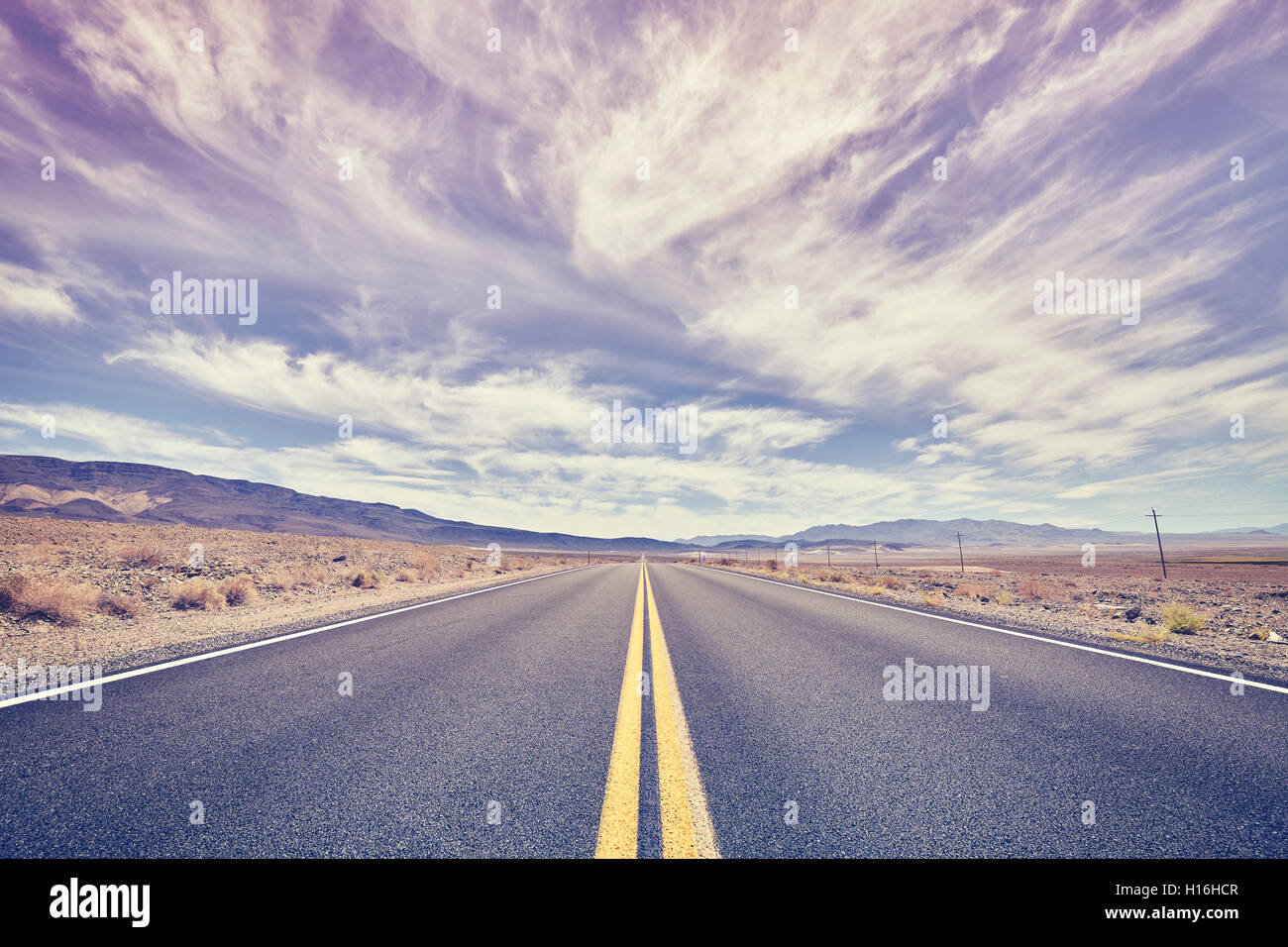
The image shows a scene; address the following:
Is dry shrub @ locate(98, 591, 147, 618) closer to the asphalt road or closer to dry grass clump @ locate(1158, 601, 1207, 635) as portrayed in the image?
the asphalt road

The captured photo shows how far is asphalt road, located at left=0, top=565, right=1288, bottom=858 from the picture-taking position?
→ 7.84ft

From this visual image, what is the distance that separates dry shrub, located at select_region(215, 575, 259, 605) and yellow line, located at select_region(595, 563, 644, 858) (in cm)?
1188

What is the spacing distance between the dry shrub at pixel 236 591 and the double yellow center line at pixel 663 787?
11891 mm

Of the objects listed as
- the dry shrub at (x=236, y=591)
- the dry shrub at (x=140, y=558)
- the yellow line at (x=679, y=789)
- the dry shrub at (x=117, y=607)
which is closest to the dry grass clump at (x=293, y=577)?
the dry shrub at (x=236, y=591)

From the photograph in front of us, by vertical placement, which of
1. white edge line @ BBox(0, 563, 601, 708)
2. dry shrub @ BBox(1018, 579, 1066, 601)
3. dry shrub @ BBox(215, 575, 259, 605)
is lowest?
dry shrub @ BBox(1018, 579, 1066, 601)

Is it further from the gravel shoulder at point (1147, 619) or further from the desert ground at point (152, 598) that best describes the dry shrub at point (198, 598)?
the gravel shoulder at point (1147, 619)

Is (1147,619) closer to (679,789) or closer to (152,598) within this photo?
(679,789)

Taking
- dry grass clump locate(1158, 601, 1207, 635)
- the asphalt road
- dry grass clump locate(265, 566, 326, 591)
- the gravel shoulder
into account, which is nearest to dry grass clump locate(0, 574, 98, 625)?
dry grass clump locate(265, 566, 326, 591)

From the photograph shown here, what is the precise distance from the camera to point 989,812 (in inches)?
104

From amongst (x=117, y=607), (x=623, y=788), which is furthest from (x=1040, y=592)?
(x=117, y=607)

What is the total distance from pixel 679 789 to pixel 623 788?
306 mm

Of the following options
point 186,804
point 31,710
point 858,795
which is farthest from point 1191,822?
point 31,710

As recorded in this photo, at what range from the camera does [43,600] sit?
9.09m

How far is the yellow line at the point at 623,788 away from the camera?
2.30 metres
